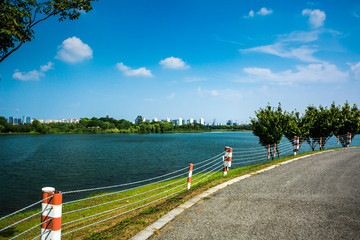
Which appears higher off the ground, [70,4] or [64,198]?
[70,4]

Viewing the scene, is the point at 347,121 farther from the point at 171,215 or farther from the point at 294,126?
the point at 171,215

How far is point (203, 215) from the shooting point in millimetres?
5070

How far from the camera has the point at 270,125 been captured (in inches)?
→ 863

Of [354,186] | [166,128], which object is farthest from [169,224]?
[166,128]

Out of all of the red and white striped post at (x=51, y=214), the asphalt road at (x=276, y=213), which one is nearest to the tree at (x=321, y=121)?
the asphalt road at (x=276, y=213)

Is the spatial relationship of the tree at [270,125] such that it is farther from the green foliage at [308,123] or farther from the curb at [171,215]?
the curb at [171,215]

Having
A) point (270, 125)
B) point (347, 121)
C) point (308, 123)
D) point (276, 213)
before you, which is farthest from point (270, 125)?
point (276, 213)

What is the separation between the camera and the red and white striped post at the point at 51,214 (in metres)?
3.82

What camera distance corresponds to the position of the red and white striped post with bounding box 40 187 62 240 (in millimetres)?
3818

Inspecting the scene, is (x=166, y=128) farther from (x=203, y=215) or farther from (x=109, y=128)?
(x=203, y=215)

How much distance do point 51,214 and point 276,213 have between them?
4.88 metres

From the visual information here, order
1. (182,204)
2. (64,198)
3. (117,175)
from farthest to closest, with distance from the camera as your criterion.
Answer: (117,175) < (64,198) < (182,204)

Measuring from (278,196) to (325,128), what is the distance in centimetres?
2280

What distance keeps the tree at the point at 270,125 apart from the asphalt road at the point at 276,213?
542 inches
